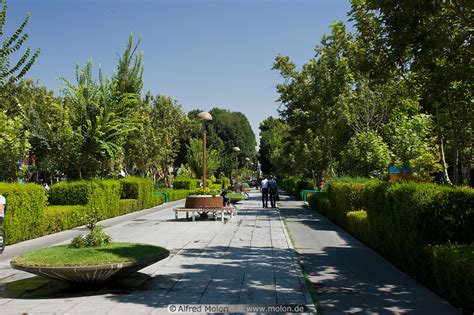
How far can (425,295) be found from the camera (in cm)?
683

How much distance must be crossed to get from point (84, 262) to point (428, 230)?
540 centimetres

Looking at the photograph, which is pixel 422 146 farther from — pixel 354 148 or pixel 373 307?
pixel 373 307

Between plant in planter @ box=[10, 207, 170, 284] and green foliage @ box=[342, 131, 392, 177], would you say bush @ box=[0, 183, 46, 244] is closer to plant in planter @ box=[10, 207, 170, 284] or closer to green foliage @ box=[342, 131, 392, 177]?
plant in planter @ box=[10, 207, 170, 284]

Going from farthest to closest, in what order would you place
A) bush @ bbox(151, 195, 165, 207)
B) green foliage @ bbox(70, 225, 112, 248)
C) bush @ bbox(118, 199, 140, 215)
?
bush @ bbox(151, 195, 165, 207)
bush @ bbox(118, 199, 140, 215)
green foliage @ bbox(70, 225, 112, 248)

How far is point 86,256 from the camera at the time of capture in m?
6.82

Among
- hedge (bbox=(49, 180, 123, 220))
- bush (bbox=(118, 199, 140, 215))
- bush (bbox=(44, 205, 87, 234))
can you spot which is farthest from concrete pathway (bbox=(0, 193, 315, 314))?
bush (bbox=(118, 199, 140, 215))

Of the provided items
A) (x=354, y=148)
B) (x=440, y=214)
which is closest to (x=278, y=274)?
(x=440, y=214)

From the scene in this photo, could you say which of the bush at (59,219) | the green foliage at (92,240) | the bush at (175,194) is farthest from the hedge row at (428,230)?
the bush at (175,194)

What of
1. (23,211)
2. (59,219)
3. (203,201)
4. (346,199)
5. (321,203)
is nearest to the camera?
(23,211)

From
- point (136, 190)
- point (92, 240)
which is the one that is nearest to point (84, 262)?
point (92, 240)

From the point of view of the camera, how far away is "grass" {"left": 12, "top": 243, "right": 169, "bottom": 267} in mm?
6516

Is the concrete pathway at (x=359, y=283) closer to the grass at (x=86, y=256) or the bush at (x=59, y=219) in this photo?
the grass at (x=86, y=256)

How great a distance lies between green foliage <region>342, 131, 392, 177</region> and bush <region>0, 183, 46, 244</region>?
12943 millimetres

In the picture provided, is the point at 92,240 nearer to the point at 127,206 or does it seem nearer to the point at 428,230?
the point at 428,230
